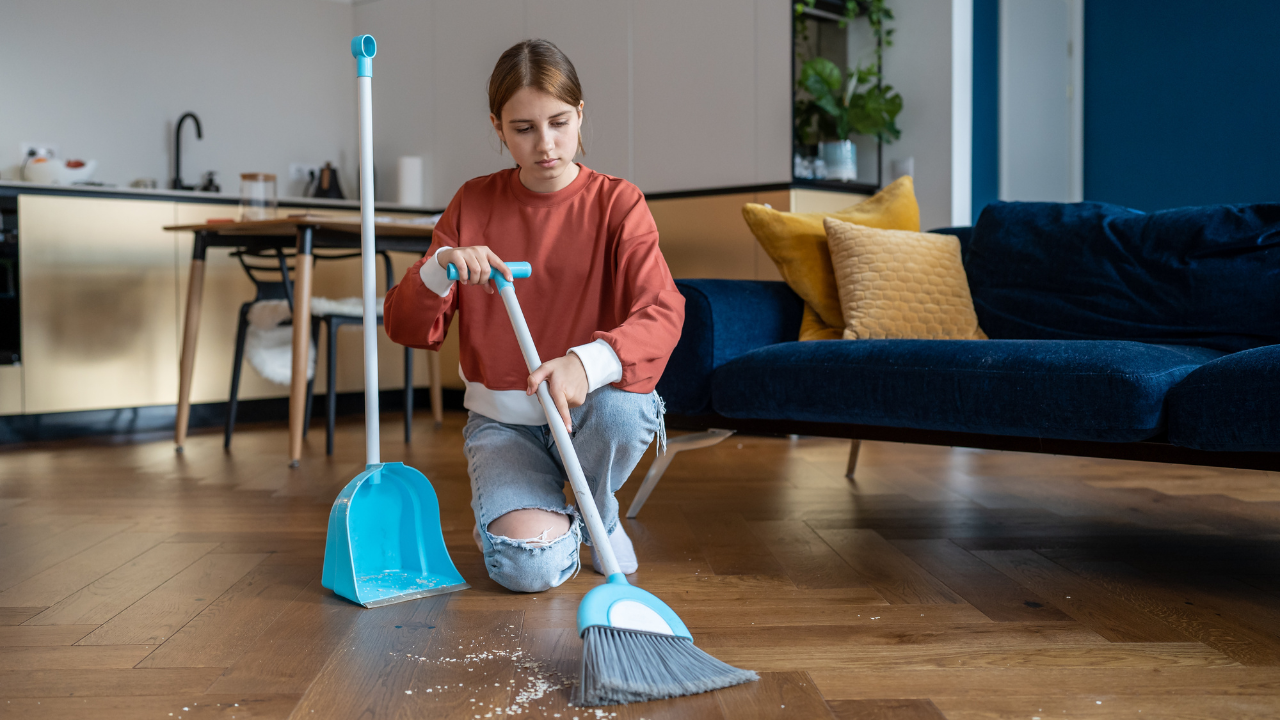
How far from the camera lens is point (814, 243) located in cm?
234

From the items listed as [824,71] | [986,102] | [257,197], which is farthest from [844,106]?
[257,197]

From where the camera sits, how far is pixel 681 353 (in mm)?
2002

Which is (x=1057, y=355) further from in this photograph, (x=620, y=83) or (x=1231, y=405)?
(x=620, y=83)

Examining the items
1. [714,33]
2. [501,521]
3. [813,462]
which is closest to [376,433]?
[501,521]

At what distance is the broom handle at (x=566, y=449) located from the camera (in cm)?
129

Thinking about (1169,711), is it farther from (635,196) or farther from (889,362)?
(635,196)

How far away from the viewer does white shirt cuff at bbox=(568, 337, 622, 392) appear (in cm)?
142

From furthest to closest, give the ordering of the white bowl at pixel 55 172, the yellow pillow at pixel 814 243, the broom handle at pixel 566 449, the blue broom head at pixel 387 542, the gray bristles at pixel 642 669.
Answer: the white bowl at pixel 55 172 < the yellow pillow at pixel 814 243 < the blue broom head at pixel 387 542 < the broom handle at pixel 566 449 < the gray bristles at pixel 642 669

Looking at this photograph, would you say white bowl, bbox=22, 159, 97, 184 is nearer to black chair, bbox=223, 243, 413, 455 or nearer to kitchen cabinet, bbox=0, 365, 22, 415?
kitchen cabinet, bbox=0, 365, 22, 415

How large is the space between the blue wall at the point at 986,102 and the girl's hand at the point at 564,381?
8.69 feet

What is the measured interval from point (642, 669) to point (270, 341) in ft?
8.40

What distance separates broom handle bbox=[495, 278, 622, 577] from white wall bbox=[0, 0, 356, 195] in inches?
132

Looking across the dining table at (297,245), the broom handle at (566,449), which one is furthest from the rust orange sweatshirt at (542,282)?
the dining table at (297,245)

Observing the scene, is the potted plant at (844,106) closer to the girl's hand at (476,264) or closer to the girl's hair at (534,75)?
the girl's hair at (534,75)
